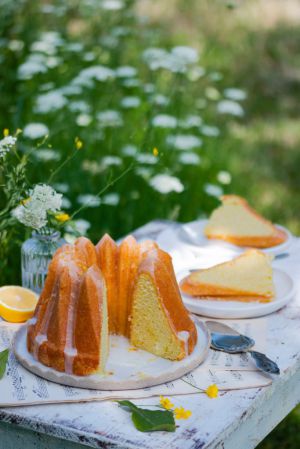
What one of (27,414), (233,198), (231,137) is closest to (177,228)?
(233,198)

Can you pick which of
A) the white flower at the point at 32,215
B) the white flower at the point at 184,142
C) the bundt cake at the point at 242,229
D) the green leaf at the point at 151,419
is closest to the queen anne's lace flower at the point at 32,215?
the white flower at the point at 32,215

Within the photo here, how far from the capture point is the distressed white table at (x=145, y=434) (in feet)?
5.39

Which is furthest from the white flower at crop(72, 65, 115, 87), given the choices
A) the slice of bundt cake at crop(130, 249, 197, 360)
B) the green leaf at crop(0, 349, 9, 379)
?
the green leaf at crop(0, 349, 9, 379)

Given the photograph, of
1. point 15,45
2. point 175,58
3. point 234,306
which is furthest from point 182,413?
point 15,45

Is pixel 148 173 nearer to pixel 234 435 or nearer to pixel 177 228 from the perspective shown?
pixel 177 228

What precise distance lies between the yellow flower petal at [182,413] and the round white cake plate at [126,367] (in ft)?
0.41

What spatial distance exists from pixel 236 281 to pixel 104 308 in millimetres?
527

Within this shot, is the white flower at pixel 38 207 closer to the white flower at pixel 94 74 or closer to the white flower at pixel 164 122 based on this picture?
the white flower at pixel 164 122

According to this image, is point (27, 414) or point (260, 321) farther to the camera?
point (260, 321)

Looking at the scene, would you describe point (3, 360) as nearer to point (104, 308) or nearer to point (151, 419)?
point (104, 308)

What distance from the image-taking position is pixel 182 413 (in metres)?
1.71

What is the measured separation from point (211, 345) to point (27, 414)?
0.51 m

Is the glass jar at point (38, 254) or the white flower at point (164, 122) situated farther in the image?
the white flower at point (164, 122)

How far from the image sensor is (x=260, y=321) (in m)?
2.21
